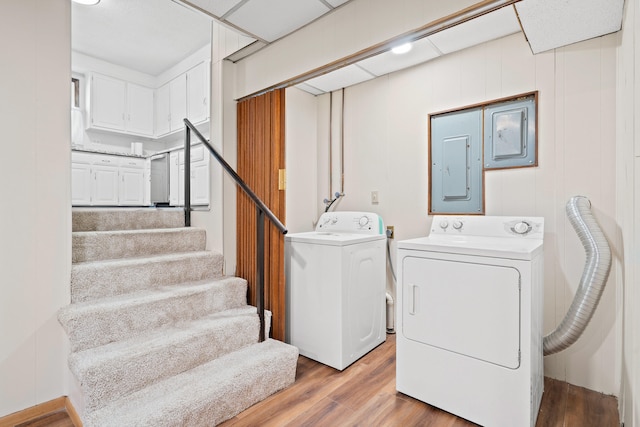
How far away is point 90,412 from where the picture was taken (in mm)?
1469

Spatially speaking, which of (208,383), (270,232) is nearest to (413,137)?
(270,232)

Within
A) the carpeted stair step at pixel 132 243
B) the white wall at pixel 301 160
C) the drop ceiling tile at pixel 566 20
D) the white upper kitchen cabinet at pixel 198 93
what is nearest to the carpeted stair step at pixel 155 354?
the carpeted stair step at pixel 132 243

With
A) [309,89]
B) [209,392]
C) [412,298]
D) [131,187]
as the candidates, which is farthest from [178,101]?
[412,298]

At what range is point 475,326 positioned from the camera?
1.59 metres

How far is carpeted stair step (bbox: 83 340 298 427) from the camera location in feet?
4.67

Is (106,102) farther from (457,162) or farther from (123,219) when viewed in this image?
(457,162)

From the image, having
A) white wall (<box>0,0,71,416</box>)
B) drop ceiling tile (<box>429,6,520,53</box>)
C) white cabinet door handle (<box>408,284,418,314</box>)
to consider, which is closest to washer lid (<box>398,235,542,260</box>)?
white cabinet door handle (<box>408,284,418,314</box>)

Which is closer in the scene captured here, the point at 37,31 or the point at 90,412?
the point at 90,412

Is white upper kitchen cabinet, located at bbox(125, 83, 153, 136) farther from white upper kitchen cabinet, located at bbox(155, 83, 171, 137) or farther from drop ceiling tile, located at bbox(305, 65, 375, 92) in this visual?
drop ceiling tile, located at bbox(305, 65, 375, 92)

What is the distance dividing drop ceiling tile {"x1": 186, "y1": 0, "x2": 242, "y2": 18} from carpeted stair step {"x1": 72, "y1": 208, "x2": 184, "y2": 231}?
69.8 inches

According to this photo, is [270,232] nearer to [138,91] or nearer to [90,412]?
[90,412]

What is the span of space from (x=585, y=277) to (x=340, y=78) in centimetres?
219

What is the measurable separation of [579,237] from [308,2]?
214 cm

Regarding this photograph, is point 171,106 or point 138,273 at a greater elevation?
point 171,106
